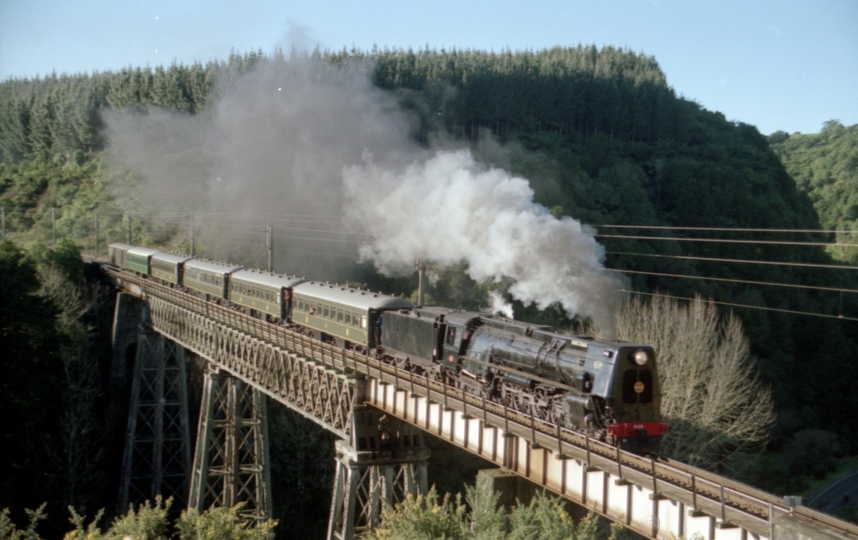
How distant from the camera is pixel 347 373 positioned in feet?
62.7

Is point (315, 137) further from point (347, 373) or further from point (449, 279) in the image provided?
point (347, 373)

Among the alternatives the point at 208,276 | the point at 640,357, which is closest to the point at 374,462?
the point at 640,357

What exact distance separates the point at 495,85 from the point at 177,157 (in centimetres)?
3706

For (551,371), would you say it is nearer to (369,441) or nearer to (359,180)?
(369,441)

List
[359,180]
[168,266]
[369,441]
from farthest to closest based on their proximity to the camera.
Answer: [359,180], [168,266], [369,441]

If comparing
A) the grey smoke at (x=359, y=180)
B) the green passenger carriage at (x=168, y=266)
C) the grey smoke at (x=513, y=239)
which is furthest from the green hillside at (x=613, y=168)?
the grey smoke at (x=513, y=239)

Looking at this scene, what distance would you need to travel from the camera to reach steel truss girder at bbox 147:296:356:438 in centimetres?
1958

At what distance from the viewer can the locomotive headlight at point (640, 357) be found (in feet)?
46.9

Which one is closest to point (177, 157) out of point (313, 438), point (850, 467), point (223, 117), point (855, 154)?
point (223, 117)

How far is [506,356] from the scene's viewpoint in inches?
650

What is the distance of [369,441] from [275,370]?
5658 mm

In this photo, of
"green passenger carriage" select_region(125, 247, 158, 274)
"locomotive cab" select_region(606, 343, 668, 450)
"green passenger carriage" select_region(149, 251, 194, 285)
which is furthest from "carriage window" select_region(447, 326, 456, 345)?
"green passenger carriage" select_region(125, 247, 158, 274)

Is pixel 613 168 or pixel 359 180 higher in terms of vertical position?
pixel 613 168

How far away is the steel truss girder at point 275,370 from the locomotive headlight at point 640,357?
756 cm
